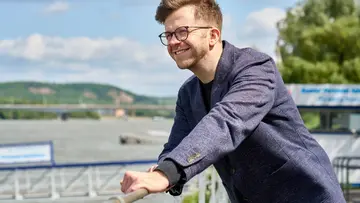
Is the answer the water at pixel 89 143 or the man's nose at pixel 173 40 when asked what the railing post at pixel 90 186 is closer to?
the man's nose at pixel 173 40

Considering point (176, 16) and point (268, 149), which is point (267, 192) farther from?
point (176, 16)

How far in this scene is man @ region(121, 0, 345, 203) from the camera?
2088 mm

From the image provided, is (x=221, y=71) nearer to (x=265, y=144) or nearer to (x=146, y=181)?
(x=265, y=144)

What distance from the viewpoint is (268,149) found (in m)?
2.38

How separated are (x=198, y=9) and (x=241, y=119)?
39 centimetres

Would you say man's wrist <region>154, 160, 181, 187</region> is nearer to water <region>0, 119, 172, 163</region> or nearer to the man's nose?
the man's nose

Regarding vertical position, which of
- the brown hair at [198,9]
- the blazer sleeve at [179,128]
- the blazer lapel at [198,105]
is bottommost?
the blazer sleeve at [179,128]

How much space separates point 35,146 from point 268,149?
20027 millimetres

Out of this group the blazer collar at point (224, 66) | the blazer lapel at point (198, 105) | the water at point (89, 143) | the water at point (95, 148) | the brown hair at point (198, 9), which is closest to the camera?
the brown hair at point (198, 9)

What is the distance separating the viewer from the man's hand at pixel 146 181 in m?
1.81

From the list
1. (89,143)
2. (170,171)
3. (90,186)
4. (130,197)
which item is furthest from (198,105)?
(89,143)

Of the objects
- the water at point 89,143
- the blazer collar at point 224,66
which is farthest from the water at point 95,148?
the blazer collar at point 224,66

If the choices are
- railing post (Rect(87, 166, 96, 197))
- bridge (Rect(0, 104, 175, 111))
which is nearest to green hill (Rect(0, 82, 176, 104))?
bridge (Rect(0, 104, 175, 111))

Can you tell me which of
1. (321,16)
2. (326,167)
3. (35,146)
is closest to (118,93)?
(321,16)
